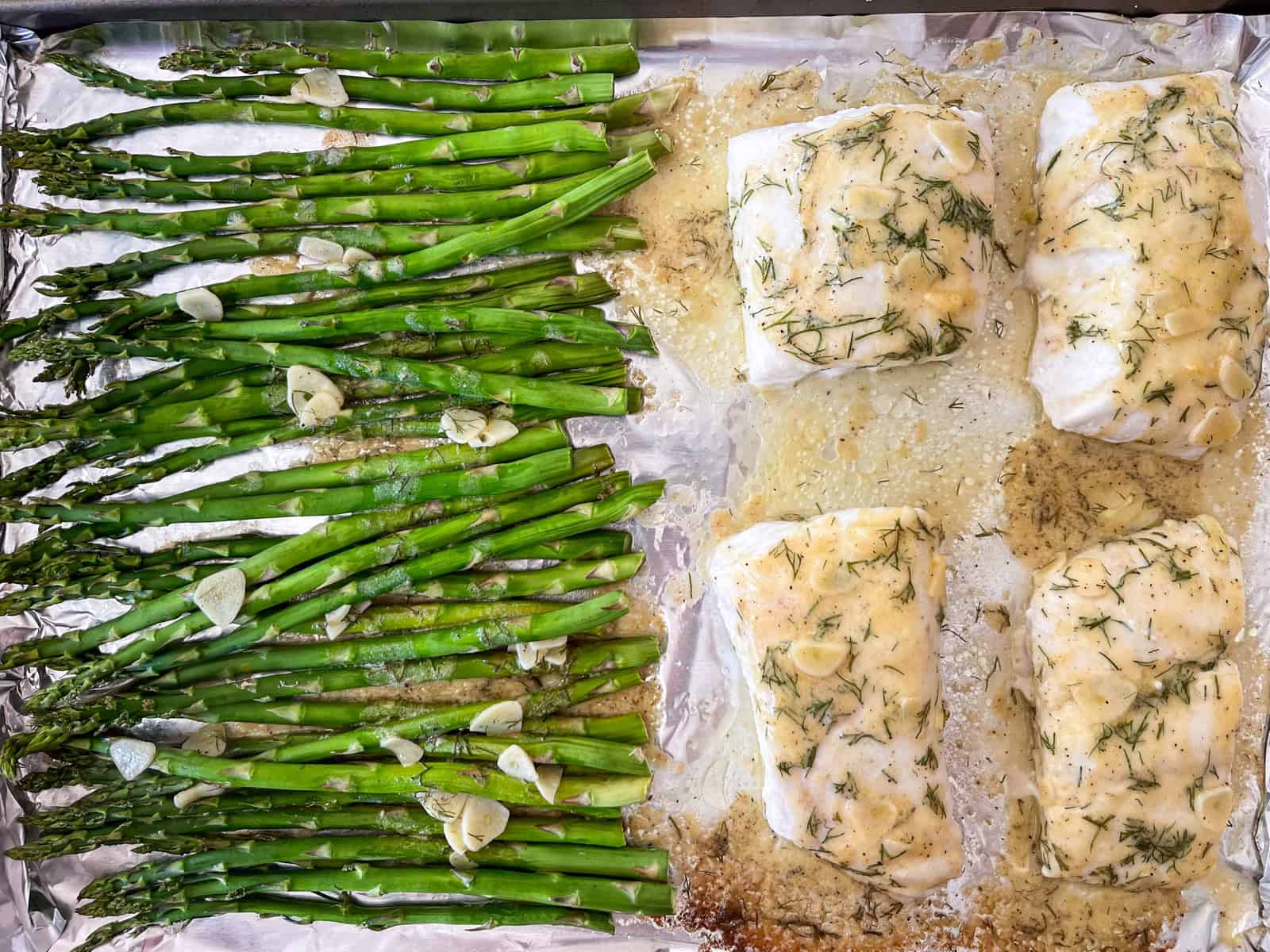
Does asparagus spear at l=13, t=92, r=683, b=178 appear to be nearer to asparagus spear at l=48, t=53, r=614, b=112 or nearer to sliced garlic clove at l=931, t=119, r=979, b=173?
asparagus spear at l=48, t=53, r=614, b=112

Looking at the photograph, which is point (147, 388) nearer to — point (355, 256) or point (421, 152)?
point (355, 256)

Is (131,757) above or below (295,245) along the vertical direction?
below

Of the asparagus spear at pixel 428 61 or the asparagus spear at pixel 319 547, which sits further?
the asparagus spear at pixel 428 61

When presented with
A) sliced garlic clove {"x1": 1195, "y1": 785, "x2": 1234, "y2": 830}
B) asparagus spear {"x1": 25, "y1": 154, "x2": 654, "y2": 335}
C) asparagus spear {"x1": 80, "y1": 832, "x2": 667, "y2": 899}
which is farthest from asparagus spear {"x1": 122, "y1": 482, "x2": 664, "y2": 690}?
sliced garlic clove {"x1": 1195, "y1": 785, "x2": 1234, "y2": 830}

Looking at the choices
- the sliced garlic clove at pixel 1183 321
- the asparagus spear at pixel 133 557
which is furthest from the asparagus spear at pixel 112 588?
the sliced garlic clove at pixel 1183 321

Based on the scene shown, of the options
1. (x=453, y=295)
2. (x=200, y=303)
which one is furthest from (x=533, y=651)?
(x=200, y=303)

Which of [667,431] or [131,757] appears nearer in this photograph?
[131,757]

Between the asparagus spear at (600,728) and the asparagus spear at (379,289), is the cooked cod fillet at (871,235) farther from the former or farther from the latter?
the asparagus spear at (600,728)
